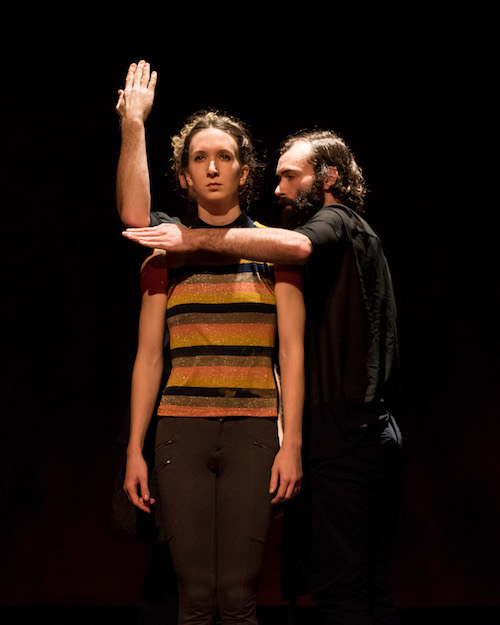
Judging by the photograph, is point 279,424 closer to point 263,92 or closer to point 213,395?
point 213,395

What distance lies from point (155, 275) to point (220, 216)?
251 mm

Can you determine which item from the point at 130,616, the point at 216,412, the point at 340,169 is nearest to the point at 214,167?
the point at 340,169

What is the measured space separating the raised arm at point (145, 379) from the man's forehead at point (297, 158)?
0.64 meters

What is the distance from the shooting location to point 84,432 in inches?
115

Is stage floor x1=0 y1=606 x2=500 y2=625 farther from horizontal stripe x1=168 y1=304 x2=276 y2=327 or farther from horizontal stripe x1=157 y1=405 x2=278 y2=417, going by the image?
horizontal stripe x1=168 y1=304 x2=276 y2=327

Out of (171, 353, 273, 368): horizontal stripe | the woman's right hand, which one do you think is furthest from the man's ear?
the woman's right hand

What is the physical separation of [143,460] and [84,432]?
129 cm

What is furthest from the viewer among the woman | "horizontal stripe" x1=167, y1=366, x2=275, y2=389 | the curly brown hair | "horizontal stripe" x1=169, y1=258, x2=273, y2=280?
the curly brown hair

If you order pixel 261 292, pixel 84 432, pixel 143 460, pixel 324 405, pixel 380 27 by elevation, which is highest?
pixel 380 27

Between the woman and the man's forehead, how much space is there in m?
0.35

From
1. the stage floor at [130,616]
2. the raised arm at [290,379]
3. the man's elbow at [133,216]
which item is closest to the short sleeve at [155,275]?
the man's elbow at [133,216]

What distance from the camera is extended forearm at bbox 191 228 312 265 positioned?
1.68 metres

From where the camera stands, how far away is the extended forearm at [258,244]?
168 cm

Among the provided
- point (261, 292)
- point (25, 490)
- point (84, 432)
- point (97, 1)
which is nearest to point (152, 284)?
point (261, 292)
